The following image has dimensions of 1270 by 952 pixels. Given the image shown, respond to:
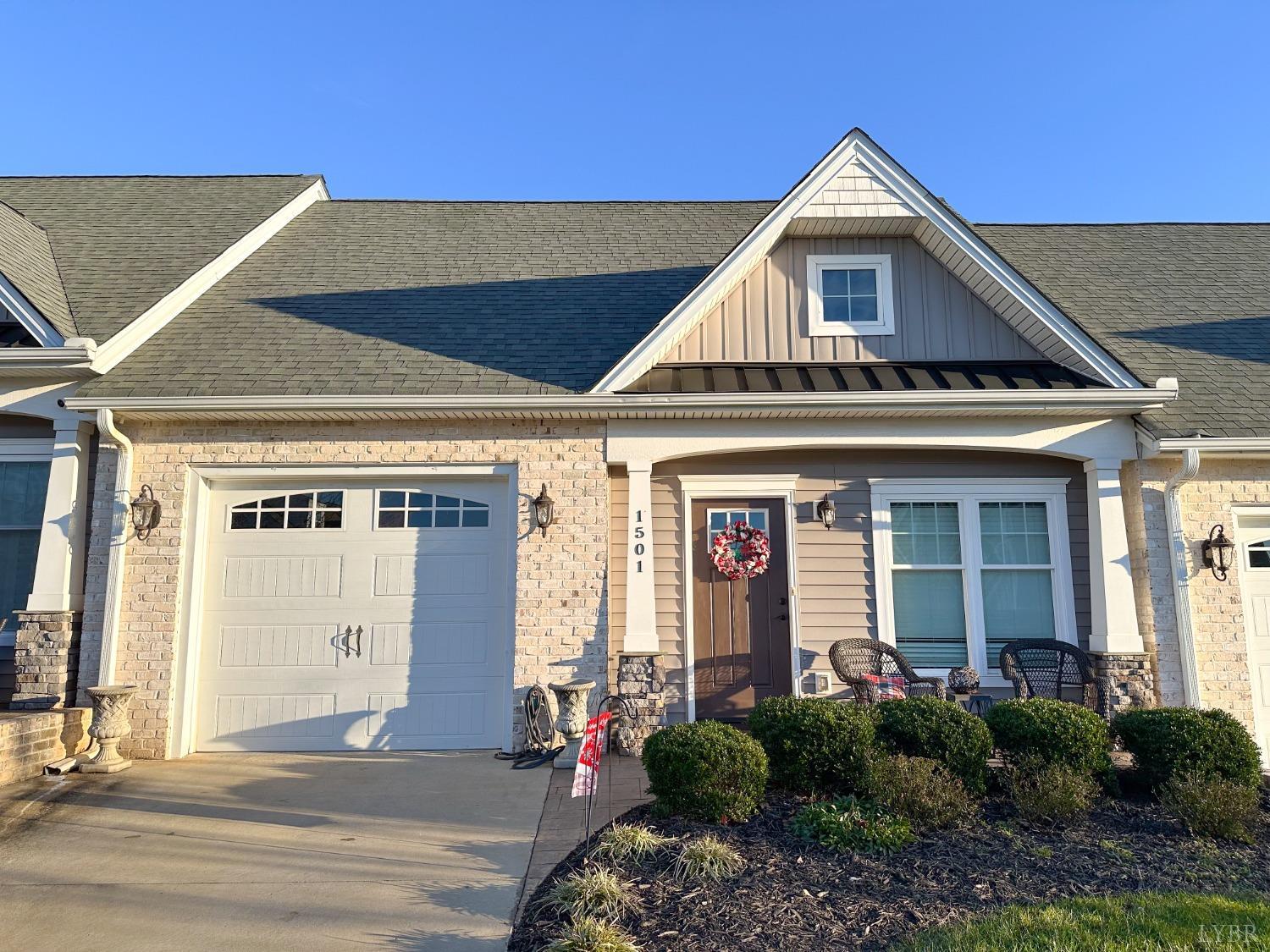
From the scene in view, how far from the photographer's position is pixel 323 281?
988 centimetres

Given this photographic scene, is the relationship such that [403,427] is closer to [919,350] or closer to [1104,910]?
[919,350]

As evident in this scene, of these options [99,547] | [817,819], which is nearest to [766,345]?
[817,819]

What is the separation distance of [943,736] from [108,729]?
6.40 metres

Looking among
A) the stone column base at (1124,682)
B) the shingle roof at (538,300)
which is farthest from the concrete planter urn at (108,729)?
the stone column base at (1124,682)

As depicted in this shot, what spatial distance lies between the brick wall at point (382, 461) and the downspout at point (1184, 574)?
5071 millimetres

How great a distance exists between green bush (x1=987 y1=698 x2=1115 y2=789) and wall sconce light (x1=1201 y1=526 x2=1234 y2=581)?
120 inches

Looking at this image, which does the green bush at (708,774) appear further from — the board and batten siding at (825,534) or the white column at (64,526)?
the white column at (64,526)

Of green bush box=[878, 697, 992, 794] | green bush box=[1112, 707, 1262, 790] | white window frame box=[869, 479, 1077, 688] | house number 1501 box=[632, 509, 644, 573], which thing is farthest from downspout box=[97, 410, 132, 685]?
green bush box=[1112, 707, 1262, 790]

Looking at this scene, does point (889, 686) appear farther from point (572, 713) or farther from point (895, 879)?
point (895, 879)

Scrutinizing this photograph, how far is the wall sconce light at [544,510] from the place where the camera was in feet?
25.1

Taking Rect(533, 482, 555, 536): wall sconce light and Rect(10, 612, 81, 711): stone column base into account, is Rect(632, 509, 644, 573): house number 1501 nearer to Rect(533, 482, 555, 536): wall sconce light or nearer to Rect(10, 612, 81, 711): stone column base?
Rect(533, 482, 555, 536): wall sconce light

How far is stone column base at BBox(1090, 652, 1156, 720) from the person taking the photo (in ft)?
24.3

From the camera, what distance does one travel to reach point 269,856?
4887 mm

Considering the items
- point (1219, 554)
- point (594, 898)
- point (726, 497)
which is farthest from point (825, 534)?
point (594, 898)
